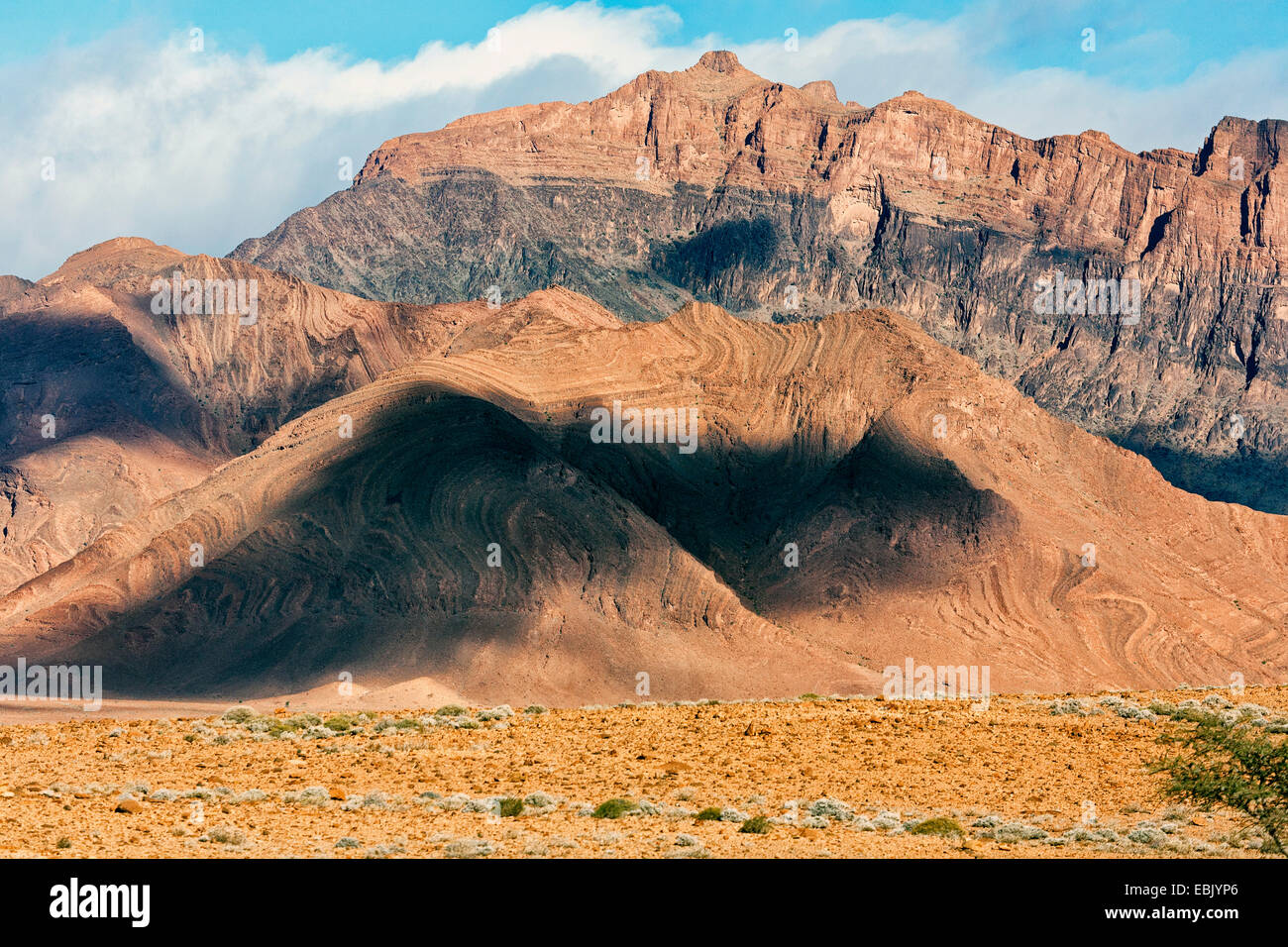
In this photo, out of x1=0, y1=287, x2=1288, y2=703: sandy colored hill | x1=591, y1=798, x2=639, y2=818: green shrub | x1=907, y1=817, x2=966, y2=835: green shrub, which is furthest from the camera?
x1=0, y1=287, x2=1288, y2=703: sandy colored hill

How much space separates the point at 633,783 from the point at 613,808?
115 inches

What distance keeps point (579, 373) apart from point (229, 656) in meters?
40.6

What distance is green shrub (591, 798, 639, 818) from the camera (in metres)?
28.2

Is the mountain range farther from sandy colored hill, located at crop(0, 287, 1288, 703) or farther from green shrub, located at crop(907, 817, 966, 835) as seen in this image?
green shrub, located at crop(907, 817, 966, 835)

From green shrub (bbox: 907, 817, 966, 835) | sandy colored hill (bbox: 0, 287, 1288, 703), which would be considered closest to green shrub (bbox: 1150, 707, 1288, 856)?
green shrub (bbox: 907, 817, 966, 835)

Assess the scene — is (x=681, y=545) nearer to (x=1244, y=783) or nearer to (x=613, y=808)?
(x=613, y=808)

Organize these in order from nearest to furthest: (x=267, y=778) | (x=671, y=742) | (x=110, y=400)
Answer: (x=267, y=778) → (x=671, y=742) → (x=110, y=400)

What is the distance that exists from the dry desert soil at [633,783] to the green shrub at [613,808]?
133mm

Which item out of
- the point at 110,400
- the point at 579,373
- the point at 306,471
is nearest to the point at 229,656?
the point at 306,471

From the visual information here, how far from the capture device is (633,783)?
31.2m

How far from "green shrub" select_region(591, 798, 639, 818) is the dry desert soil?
0.13 m

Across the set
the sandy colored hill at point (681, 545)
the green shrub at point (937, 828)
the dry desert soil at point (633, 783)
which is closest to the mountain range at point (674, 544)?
the sandy colored hill at point (681, 545)
